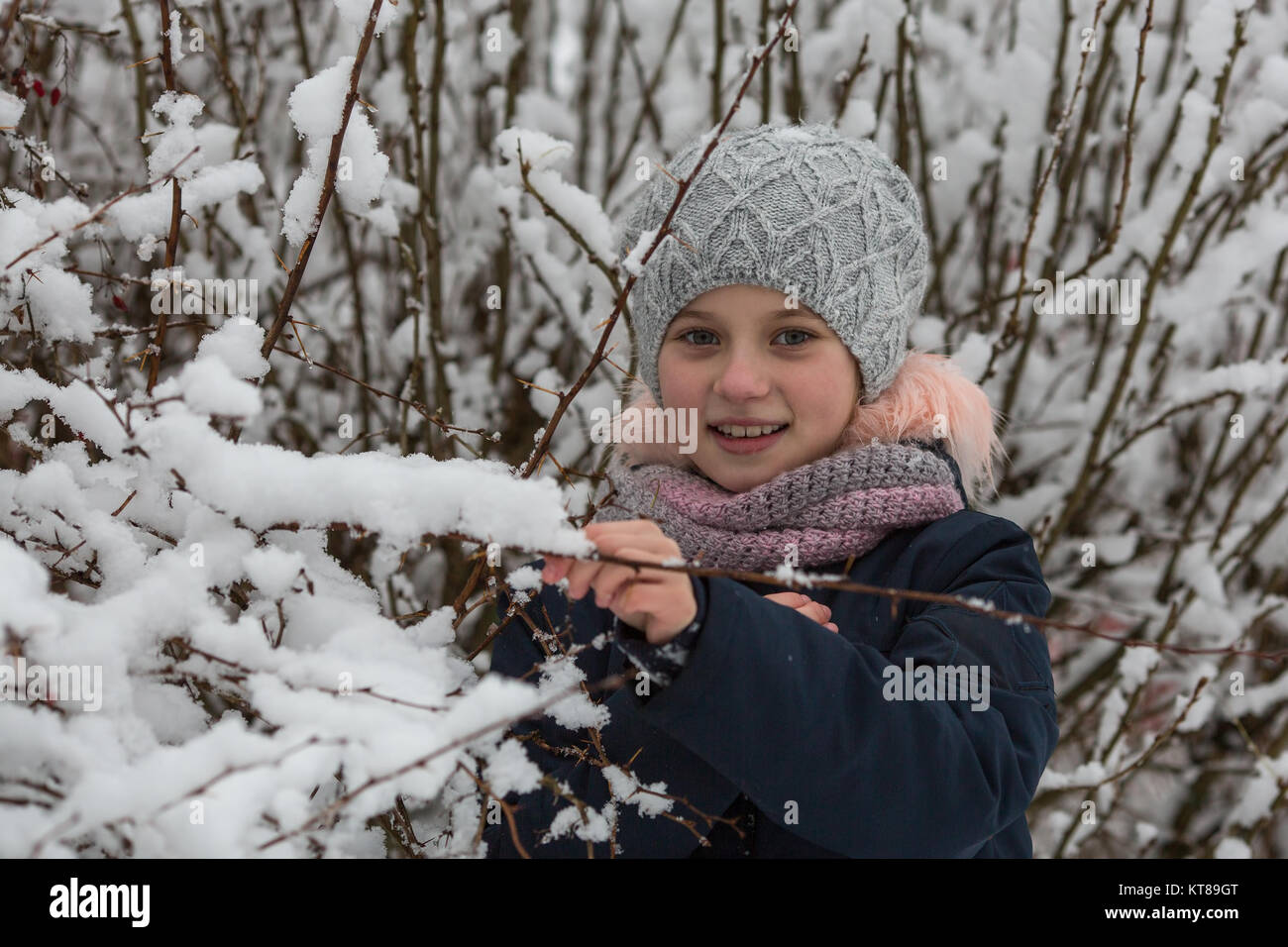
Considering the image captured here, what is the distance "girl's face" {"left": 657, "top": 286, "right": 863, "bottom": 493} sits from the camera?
158cm

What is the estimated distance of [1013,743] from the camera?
4.25ft

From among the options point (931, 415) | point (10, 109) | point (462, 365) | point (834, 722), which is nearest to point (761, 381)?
point (931, 415)

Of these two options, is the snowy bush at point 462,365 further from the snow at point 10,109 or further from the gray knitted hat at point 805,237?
the gray knitted hat at point 805,237

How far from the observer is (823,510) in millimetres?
1500

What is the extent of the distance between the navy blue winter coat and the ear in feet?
0.60

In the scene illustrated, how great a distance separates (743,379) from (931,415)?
339mm

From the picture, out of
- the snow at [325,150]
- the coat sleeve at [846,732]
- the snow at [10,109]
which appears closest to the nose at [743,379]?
the coat sleeve at [846,732]

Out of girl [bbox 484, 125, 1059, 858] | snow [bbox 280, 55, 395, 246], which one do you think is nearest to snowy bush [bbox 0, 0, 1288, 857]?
snow [bbox 280, 55, 395, 246]

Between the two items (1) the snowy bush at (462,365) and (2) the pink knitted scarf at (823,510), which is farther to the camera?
(2) the pink knitted scarf at (823,510)

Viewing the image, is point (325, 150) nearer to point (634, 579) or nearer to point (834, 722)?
point (634, 579)

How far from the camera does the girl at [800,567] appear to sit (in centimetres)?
110

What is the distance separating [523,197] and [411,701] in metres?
2.06

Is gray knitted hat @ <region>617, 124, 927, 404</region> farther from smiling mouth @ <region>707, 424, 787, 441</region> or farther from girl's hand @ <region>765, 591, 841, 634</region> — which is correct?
girl's hand @ <region>765, 591, 841, 634</region>

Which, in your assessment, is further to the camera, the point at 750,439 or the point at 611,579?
the point at 750,439
